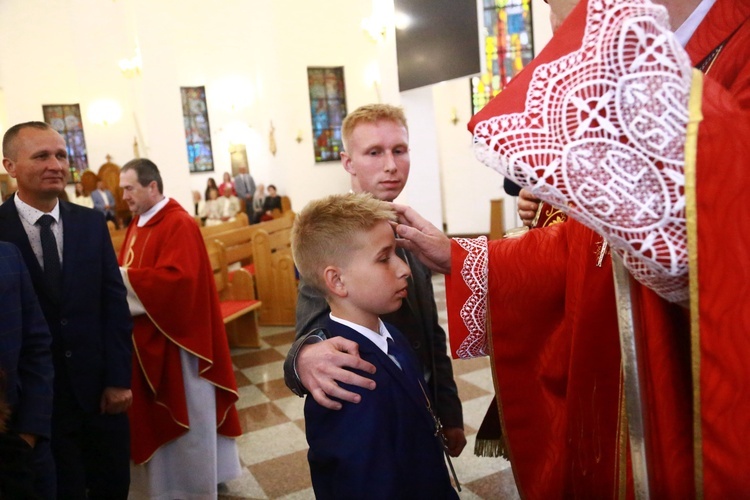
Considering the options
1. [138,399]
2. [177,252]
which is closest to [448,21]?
[177,252]

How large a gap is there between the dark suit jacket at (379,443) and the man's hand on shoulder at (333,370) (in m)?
0.04

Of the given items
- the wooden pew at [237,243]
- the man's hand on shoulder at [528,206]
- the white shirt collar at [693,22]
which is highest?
the white shirt collar at [693,22]

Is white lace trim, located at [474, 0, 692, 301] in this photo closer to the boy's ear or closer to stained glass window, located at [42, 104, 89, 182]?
the boy's ear

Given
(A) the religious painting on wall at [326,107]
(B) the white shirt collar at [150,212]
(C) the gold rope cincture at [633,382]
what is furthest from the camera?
(A) the religious painting on wall at [326,107]

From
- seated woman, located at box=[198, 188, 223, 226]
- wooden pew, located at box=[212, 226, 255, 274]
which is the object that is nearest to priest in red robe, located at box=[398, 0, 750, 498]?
wooden pew, located at box=[212, 226, 255, 274]

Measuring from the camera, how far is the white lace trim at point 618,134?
71 cm

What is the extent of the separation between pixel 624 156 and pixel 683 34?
0.42 m

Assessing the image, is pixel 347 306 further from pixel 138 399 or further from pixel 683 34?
pixel 138 399

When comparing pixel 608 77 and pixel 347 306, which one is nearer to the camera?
pixel 608 77

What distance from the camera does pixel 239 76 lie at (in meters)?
16.8

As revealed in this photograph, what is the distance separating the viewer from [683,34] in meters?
1.00

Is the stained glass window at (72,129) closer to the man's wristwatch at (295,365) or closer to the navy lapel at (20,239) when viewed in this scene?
the navy lapel at (20,239)

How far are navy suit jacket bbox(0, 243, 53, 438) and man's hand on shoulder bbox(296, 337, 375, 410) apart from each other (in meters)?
1.26

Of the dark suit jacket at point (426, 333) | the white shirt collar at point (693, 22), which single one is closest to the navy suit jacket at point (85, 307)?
the dark suit jacket at point (426, 333)
